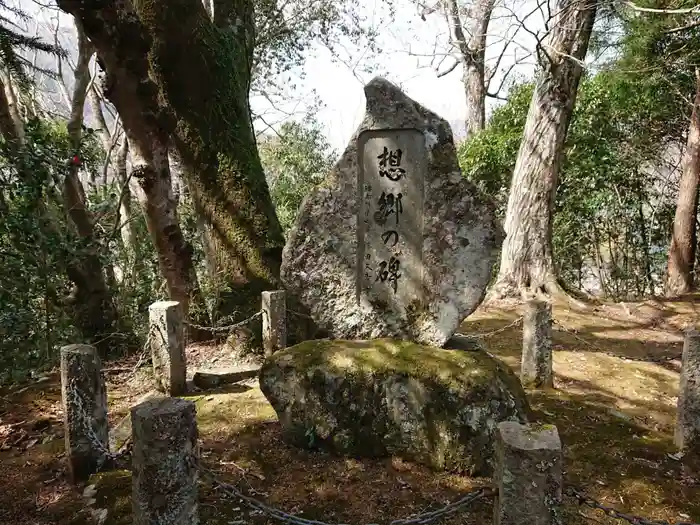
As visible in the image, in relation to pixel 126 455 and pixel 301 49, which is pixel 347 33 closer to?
pixel 301 49

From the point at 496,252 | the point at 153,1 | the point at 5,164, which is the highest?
the point at 153,1

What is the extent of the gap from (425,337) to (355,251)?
0.89m

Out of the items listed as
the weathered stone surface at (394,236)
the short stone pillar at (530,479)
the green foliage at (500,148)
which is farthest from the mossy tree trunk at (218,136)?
the green foliage at (500,148)

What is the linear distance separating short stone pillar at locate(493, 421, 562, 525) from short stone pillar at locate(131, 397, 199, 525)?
57.7 inches

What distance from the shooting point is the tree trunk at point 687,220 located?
891cm

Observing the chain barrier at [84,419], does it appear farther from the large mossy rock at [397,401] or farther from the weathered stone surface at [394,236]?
the weathered stone surface at [394,236]

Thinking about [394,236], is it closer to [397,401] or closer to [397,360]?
[397,360]

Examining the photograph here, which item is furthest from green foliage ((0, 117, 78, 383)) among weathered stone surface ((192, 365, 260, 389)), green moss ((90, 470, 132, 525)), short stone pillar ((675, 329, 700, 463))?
short stone pillar ((675, 329, 700, 463))

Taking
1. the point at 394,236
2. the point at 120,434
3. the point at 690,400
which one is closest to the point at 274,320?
the point at 120,434

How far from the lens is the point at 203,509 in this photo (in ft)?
9.54

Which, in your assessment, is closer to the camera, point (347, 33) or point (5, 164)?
point (5, 164)

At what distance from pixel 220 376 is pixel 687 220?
8924 mm

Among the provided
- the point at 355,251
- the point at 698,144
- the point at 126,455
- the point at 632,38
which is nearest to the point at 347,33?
the point at 632,38

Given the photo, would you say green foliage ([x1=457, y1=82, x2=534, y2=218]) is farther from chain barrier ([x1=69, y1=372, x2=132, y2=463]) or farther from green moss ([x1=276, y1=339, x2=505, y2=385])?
chain barrier ([x1=69, y1=372, x2=132, y2=463])
